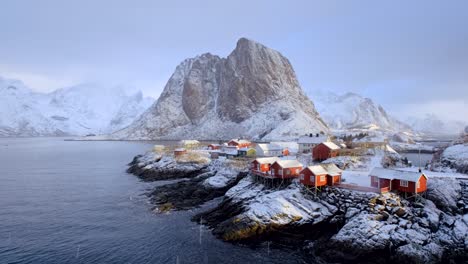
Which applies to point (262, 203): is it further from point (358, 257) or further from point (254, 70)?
point (254, 70)

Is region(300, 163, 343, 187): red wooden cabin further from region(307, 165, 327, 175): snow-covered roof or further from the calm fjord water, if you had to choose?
the calm fjord water

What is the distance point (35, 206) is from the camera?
1690 inches

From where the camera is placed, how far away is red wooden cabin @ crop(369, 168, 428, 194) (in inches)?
1287

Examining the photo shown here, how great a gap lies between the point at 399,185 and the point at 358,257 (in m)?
12.4

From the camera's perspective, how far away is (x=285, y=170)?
41.8m

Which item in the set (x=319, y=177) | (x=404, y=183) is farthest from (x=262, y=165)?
(x=404, y=183)

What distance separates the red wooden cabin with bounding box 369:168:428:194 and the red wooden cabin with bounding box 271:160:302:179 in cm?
1060

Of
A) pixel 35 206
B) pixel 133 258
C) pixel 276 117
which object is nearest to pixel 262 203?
pixel 133 258

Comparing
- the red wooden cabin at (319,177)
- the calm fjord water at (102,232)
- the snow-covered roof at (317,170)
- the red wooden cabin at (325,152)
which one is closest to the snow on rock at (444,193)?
the red wooden cabin at (319,177)

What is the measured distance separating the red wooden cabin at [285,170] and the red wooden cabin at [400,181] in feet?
34.8

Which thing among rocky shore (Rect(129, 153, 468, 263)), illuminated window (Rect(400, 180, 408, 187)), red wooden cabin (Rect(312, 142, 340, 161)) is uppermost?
red wooden cabin (Rect(312, 142, 340, 161))

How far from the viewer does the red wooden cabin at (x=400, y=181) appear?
32.7 metres

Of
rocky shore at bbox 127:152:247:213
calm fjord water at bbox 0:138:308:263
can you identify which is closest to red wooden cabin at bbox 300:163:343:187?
calm fjord water at bbox 0:138:308:263

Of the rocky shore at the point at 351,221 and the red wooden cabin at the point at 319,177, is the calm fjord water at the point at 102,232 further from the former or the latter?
the red wooden cabin at the point at 319,177
